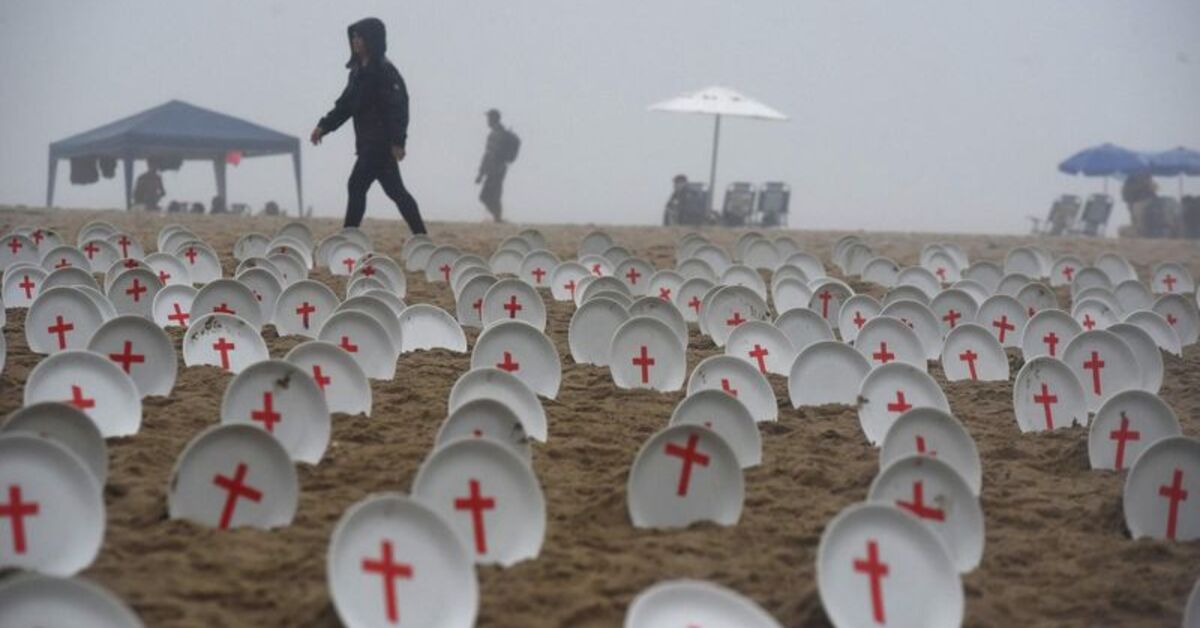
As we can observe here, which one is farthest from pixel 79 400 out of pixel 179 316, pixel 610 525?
pixel 179 316

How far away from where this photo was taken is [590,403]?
264 inches

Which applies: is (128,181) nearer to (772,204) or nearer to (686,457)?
(772,204)

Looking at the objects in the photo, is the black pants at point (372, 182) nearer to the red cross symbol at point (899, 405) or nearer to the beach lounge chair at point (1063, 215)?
the red cross symbol at point (899, 405)

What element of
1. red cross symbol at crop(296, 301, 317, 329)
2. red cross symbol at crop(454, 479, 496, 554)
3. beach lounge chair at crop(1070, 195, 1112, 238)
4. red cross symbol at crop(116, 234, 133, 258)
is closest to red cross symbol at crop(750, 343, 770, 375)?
red cross symbol at crop(296, 301, 317, 329)

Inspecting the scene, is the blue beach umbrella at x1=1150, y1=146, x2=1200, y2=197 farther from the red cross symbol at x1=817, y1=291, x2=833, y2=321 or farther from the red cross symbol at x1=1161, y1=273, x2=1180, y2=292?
the red cross symbol at x1=817, y1=291, x2=833, y2=321

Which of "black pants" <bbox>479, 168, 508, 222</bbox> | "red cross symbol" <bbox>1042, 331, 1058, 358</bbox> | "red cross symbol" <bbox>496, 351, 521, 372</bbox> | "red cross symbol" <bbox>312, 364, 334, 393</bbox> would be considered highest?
"black pants" <bbox>479, 168, 508, 222</bbox>

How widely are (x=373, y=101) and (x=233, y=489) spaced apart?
6846 millimetres

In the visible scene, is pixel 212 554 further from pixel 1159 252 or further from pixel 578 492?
pixel 1159 252

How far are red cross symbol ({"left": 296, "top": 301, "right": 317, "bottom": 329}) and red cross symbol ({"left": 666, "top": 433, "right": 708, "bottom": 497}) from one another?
3.59 meters

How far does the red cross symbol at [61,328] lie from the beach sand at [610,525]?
0.52 ft

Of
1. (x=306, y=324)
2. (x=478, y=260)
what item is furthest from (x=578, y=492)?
(x=478, y=260)

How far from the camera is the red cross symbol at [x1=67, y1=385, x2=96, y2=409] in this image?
212 inches

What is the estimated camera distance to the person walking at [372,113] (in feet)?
35.8

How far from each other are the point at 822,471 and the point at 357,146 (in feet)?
20.7
